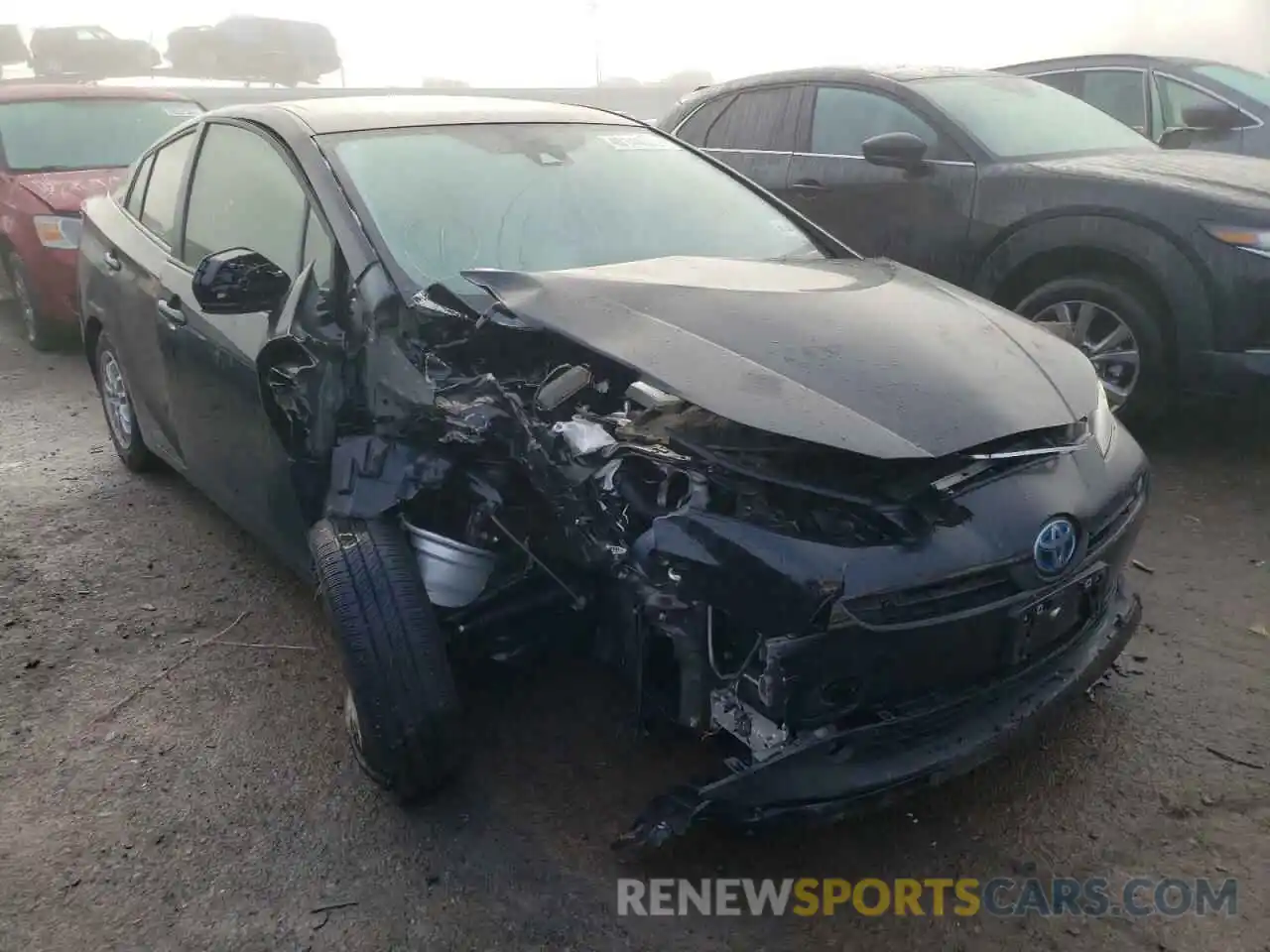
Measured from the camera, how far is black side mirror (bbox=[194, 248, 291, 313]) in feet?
9.29

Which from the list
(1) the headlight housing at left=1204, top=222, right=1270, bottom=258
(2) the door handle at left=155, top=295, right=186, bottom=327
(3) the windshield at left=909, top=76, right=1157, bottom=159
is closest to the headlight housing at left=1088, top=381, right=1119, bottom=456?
(1) the headlight housing at left=1204, top=222, right=1270, bottom=258

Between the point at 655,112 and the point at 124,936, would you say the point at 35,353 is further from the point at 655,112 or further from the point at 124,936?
the point at 655,112

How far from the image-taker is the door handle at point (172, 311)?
3465mm

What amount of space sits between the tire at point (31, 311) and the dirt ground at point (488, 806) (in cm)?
395

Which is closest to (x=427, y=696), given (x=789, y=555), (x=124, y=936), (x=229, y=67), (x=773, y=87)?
(x=124, y=936)

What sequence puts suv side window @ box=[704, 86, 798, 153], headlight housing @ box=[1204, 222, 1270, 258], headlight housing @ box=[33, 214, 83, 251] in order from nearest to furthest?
headlight housing @ box=[1204, 222, 1270, 258], suv side window @ box=[704, 86, 798, 153], headlight housing @ box=[33, 214, 83, 251]

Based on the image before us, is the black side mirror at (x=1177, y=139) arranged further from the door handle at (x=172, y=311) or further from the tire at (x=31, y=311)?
the tire at (x=31, y=311)

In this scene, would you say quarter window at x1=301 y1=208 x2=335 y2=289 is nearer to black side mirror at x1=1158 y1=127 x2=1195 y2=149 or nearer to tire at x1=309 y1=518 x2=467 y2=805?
tire at x1=309 y1=518 x2=467 y2=805

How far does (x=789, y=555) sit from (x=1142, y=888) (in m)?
1.09

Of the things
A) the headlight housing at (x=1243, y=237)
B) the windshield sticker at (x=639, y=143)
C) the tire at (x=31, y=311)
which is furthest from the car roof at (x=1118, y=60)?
the tire at (x=31, y=311)

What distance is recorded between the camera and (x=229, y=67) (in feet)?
73.7

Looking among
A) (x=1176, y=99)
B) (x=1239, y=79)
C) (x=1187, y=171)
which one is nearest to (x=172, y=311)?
(x=1187, y=171)

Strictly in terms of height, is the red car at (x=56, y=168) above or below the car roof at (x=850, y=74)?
below

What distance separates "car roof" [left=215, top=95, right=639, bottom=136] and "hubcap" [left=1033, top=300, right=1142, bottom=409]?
215cm
